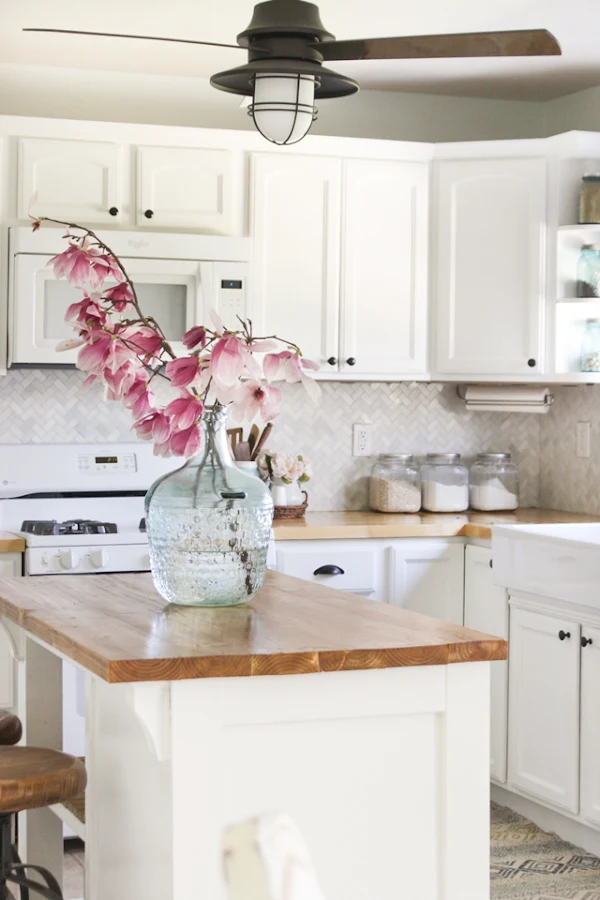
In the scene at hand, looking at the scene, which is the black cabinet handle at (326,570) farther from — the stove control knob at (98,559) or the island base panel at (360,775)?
the island base panel at (360,775)

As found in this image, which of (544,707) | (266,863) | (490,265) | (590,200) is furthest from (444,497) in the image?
(266,863)

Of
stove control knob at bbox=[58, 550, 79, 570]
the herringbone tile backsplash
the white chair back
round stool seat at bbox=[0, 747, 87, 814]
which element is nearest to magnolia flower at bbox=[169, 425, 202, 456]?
round stool seat at bbox=[0, 747, 87, 814]

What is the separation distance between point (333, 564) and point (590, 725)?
3.32 ft

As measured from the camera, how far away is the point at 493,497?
4.53 meters

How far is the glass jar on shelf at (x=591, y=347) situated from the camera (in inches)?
164

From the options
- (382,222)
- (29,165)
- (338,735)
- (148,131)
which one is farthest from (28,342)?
(338,735)

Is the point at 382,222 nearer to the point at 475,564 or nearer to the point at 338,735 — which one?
the point at 475,564

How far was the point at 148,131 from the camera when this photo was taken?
404 cm

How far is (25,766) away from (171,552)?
44cm

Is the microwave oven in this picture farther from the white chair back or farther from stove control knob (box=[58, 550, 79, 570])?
the white chair back

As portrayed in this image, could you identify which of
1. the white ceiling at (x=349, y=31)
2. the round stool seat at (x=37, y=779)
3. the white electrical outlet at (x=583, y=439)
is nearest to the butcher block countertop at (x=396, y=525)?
the white electrical outlet at (x=583, y=439)

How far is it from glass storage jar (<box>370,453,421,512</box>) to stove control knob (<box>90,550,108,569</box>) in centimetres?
125

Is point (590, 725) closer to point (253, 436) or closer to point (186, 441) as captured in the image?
point (253, 436)

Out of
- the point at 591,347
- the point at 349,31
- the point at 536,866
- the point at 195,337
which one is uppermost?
the point at 349,31
